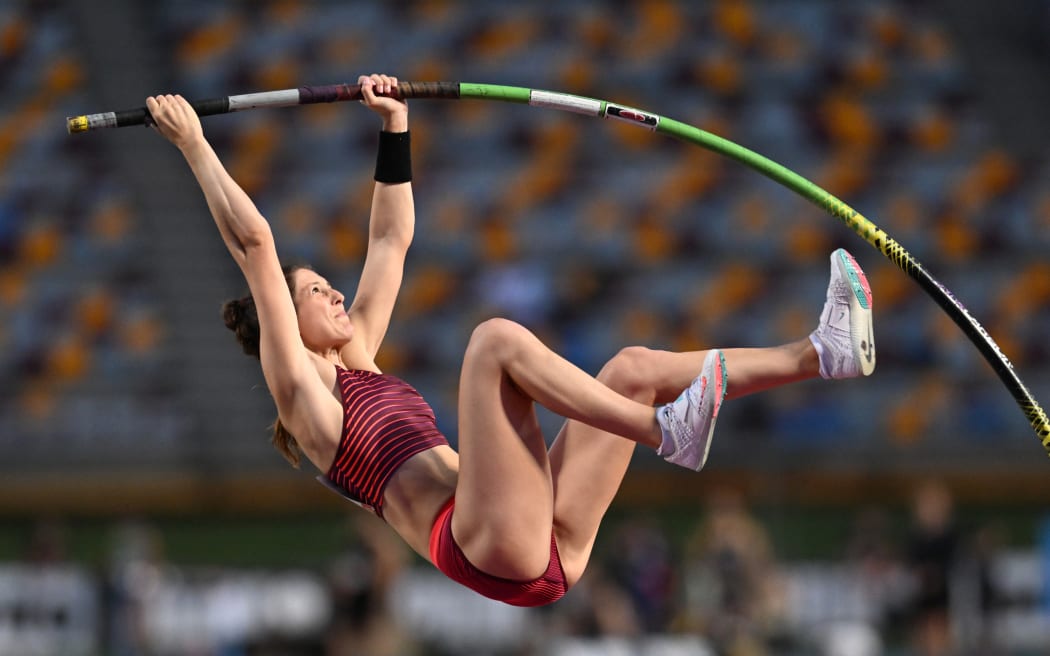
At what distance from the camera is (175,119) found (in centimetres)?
480

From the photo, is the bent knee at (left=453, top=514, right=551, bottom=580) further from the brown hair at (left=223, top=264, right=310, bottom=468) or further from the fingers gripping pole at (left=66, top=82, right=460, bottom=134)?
the fingers gripping pole at (left=66, top=82, right=460, bottom=134)

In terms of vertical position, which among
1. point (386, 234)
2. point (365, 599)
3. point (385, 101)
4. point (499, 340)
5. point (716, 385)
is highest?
point (385, 101)

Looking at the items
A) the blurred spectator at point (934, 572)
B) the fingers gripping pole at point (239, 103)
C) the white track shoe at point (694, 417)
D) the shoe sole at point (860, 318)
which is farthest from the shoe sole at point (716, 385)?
the blurred spectator at point (934, 572)

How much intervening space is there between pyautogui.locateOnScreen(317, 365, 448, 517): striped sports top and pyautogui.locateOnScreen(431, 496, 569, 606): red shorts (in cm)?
24

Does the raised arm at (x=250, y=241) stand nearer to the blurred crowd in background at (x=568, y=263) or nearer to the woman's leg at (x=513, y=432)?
the woman's leg at (x=513, y=432)

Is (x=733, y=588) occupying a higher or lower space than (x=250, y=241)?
lower

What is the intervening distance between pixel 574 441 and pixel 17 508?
9.99 m

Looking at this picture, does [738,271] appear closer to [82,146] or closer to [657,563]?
[657,563]

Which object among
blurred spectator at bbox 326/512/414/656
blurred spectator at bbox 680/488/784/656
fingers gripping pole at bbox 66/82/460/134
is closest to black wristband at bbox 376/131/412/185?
fingers gripping pole at bbox 66/82/460/134

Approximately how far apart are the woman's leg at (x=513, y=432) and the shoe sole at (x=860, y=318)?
0.74 metres

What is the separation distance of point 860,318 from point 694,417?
0.71 meters

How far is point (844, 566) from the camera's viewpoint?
11.8 metres

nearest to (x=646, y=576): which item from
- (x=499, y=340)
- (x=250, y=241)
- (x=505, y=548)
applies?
(x=505, y=548)

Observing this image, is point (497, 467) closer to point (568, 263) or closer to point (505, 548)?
point (505, 548)
